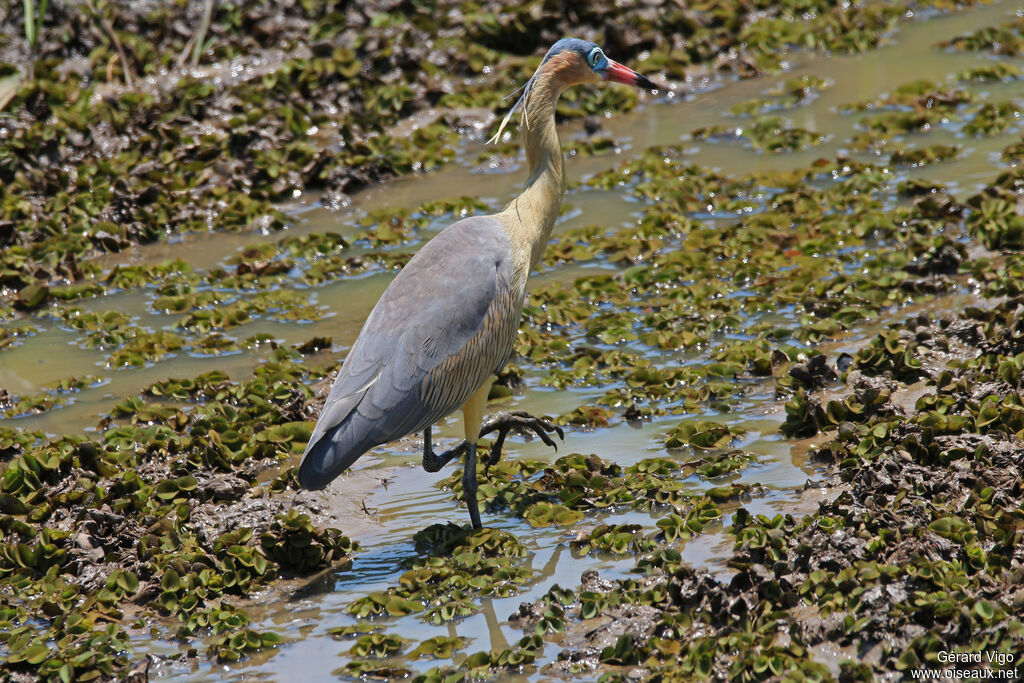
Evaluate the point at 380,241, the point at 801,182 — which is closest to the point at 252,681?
the point at 380,241

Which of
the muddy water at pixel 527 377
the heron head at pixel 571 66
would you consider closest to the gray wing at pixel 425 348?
the muddy water at pixel 527 377

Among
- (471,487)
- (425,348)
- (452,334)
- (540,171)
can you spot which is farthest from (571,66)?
(471,487)

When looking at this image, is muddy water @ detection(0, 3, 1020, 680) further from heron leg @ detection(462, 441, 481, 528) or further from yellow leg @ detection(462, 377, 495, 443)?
yellow leg @ detection(462, 377, 495, 443)

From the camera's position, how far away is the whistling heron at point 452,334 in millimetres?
5035

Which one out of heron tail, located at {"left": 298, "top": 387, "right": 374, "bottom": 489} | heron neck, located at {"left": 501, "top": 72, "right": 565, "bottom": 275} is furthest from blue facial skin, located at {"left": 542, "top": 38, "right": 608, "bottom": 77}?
heron tail, located at {"left": 298, "top": 387, "right": 374, "bottom": 489}

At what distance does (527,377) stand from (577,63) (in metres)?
1.99

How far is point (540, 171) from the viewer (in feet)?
19.7

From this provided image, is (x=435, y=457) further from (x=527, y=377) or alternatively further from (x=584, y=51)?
(x=584, y=51)

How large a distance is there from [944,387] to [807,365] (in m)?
0.78

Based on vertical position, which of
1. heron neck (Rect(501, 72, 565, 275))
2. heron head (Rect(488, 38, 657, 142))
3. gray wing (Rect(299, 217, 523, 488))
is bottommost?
gray wing (Rect(299, 217, 523, 488))

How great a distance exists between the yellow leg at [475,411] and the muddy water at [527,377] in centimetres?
45

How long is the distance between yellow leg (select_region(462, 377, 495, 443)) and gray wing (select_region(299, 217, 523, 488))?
6 cm

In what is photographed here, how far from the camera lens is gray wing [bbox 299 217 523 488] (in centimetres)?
498

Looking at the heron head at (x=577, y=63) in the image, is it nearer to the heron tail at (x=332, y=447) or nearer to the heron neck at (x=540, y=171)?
the heron neck at (x=540, y=171)
